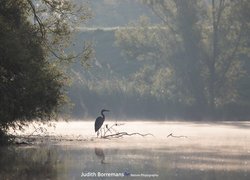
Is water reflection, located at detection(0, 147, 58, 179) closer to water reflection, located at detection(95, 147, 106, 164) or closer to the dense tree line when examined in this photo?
water reflection, located at detection(95, 147, 106, 164)

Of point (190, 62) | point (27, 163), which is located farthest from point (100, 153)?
point (190, 62)

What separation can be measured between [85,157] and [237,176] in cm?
678

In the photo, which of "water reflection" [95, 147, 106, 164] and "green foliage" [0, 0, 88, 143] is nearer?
"water reflection" [95, 147, 106, 164]

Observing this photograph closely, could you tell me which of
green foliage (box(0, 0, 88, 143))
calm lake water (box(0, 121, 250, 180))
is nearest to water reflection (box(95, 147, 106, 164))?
calm lake water (box(0, 121, 250, 180))

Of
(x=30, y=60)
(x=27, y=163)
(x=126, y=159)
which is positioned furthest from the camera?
(x=30, y=60)

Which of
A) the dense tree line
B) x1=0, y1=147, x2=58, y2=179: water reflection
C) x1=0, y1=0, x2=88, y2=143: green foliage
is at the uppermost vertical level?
the dense tree line

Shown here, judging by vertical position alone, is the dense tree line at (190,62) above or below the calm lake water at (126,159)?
above

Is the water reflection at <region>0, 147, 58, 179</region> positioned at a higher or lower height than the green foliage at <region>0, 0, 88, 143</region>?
lower

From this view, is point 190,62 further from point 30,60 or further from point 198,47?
point 30,60

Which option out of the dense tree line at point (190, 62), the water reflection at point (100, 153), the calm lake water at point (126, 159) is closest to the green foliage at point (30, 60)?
the calm lake water at point (126, 159)

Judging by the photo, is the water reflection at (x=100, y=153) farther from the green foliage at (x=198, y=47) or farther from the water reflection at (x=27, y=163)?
the green foliage at (x=198, y=47)

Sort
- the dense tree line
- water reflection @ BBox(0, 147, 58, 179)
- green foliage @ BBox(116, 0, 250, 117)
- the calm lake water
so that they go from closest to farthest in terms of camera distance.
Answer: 1. water reflection @ BBox(0, 147, 58, 179)
2. the calm lake water
3. green foliage @ BBox(116, 0, 250, 117)
4. the dense tree line

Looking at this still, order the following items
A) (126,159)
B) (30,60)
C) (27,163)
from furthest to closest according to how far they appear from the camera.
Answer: (30,60) → (126,159) → (27,163)

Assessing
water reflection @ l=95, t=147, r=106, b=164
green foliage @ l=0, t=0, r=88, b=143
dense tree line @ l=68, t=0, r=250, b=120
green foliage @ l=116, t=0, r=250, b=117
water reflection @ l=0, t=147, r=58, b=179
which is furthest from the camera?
dense tree line @ l=68, t=0, r=250, b=120
